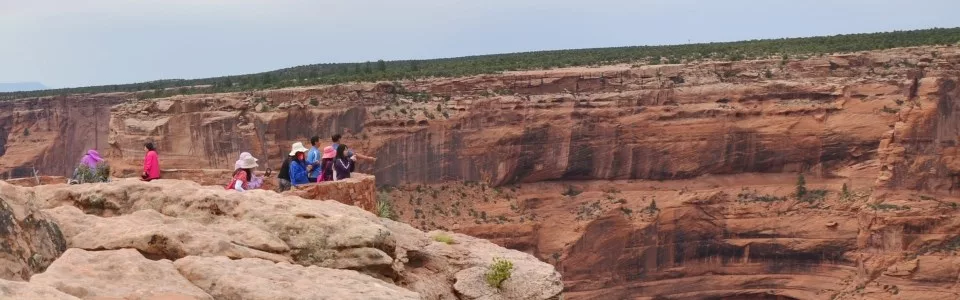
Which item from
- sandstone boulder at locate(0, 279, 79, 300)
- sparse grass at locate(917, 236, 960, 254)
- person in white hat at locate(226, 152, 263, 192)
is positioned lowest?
sparse grass at locate(917, 236, 960, 254)

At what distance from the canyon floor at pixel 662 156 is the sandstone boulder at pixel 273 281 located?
4150 cm

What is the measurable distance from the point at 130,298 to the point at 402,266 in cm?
429

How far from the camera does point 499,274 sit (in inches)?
489

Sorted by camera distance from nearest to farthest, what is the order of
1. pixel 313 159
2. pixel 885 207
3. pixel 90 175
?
1. pixel 90 175
2. pixel 313 159
3. pixel 885 207

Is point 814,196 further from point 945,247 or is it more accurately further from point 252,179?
point 252,179

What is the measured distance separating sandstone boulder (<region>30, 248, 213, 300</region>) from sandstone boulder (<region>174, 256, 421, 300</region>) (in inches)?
8.2

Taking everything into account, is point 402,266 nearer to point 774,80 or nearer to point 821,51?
point 774,80

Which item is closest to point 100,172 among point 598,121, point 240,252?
point 240,252

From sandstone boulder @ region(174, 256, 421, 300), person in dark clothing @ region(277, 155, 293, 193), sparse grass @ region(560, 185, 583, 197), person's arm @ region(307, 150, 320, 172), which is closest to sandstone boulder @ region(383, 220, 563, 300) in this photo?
sandstone boulder @ region(174, 256, 421, 300)

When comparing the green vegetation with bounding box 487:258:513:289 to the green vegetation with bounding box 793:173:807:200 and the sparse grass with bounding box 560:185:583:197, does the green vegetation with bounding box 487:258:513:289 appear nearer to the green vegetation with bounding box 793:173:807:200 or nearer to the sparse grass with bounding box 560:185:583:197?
the sparse grass with bounding box 560:185:583:197

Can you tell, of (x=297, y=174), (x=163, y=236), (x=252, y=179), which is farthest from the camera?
(x=252, y=179)

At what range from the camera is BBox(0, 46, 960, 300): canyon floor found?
173 feet

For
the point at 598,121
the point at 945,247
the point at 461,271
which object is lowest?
the point at 945,247

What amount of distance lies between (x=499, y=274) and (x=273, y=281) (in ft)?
11.5
